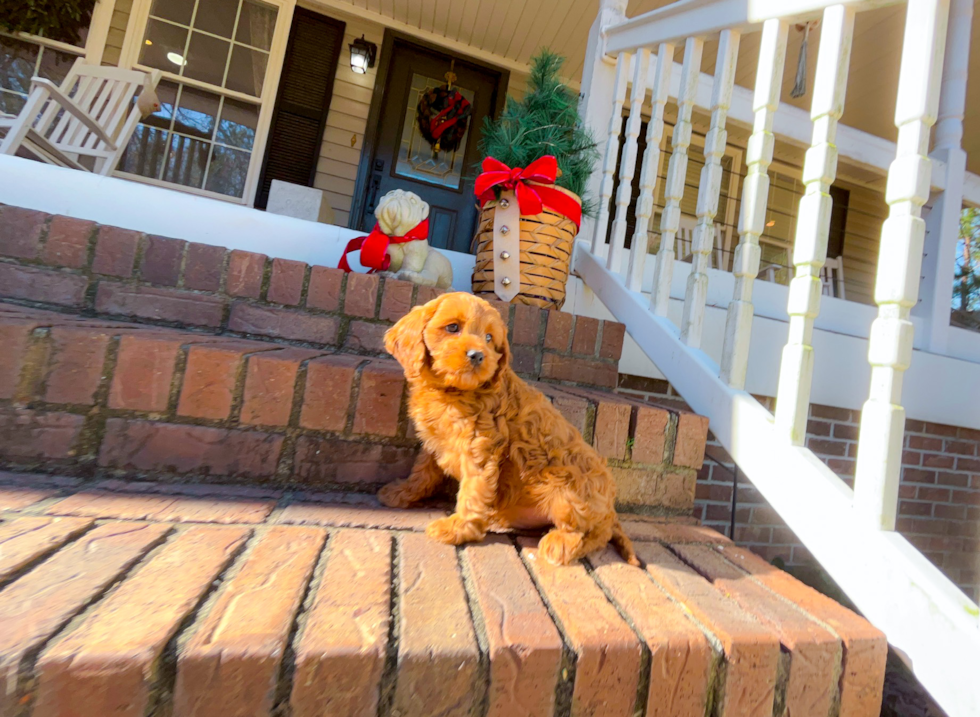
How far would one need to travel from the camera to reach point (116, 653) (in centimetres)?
53

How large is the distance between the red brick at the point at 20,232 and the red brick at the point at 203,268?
0.42m

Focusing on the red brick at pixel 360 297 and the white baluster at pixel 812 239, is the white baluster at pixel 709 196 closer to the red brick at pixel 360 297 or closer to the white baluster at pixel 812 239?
the white baluster at pixel 812 239

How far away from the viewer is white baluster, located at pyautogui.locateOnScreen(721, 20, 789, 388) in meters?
1.37

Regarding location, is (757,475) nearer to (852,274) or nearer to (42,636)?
(42,636)

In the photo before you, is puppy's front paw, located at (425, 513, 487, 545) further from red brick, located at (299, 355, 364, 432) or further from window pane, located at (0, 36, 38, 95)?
window pane, located at (0, 36, 38, 95)

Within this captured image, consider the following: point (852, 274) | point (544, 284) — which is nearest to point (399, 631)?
point (544, 284)

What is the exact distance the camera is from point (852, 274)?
628 cm

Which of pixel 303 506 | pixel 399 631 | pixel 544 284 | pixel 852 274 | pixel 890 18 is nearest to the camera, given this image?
pixel 399 631

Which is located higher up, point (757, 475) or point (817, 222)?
point (817, 222)

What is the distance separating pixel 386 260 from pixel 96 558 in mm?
1419

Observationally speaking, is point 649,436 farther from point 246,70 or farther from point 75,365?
point 246,70

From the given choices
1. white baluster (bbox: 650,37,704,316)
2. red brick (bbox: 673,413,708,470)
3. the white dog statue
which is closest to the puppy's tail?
red brick (bbox: 673,413,708,470)

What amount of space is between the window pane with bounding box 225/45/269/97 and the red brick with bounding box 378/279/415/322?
4255mm

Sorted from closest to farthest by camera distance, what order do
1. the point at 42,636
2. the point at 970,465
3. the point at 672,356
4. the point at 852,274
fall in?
1. the point at 42,636
2. the point at 672,356
3. the point at 970,465
4. the point at 852,274
